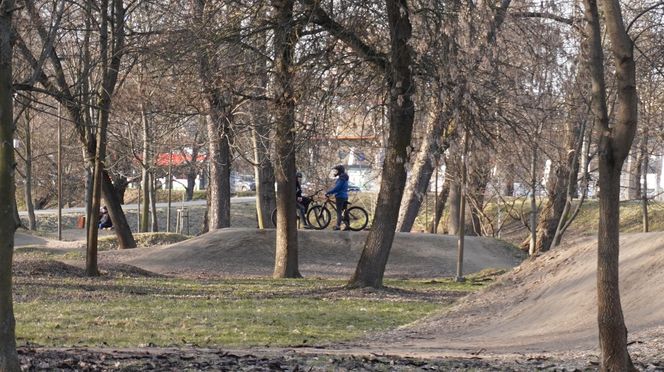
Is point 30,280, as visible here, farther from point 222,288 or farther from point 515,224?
point 515,224

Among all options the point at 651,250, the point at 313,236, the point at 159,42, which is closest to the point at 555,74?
the point at 651,250

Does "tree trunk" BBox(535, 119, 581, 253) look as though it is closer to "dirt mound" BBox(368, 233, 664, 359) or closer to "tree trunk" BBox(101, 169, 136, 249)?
"tree trunk" BBox(101, 169, 136, 249)

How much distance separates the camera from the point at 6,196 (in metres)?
7.59

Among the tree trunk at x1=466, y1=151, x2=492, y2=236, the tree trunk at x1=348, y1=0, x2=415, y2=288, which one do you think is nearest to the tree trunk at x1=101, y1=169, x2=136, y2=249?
the tree trunk at x1=348, y1=0, x2=415, y2=288

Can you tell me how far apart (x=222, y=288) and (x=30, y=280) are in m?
3.49

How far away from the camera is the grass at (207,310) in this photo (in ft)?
41.4

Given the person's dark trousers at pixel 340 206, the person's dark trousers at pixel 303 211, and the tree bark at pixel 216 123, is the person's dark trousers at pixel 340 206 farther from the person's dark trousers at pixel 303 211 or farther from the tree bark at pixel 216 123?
the tree bark at pixel 216 123

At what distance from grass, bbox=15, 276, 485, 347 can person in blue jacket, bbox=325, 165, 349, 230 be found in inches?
242

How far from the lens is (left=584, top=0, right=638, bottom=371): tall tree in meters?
8.23

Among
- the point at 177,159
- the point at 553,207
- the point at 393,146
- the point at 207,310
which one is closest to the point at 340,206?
the point at 553,207

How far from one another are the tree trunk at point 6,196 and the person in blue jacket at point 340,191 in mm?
19940

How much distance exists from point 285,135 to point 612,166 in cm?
A: 1181

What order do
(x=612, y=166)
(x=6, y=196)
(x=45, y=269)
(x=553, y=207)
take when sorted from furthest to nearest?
1. (x=553, y=207)
2. (x=45, y=269)
3. (x=612, y=166)
4. (x=6, y=196)

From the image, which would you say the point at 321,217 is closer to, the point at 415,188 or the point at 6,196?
the point at 415,188
